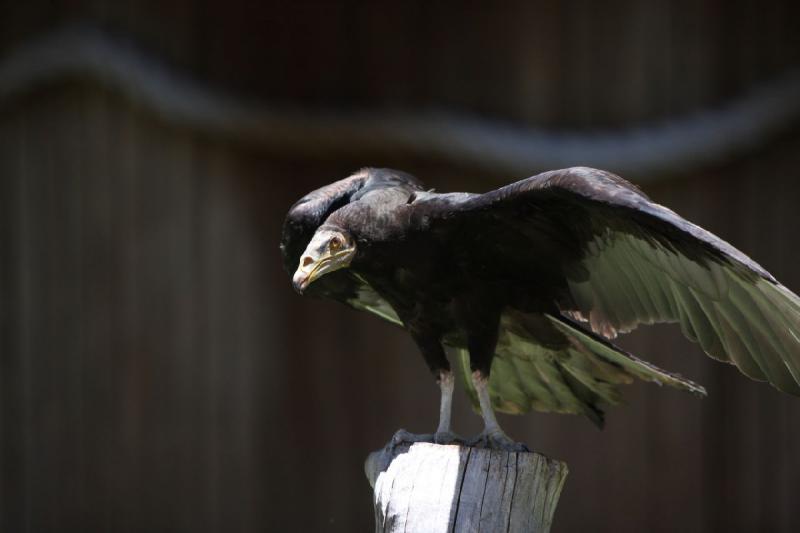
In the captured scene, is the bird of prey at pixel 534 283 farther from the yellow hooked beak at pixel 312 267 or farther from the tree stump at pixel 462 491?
the tree stump at pixel 462 491

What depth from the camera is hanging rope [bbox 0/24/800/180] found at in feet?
20.0

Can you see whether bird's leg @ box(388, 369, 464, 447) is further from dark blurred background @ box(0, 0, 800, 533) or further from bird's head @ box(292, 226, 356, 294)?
dark blurred background @ box(0, 0, 800, 533)

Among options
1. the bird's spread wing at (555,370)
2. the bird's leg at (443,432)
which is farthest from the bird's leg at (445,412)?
the bird's spread wing at (555,370)

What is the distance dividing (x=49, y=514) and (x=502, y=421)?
2437mm

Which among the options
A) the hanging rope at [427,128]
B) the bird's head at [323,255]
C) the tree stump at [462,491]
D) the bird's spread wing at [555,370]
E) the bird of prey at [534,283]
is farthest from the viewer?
the hanging rope at [427,128]

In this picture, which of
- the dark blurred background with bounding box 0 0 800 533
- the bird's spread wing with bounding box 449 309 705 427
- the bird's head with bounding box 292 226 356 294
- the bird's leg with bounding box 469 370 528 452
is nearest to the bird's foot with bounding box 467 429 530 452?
the bird's leg with bounding box 469 370 528 452

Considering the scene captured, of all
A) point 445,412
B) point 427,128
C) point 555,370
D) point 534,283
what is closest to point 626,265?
point 534,283

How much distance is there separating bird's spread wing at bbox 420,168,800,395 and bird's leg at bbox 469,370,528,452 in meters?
0.32

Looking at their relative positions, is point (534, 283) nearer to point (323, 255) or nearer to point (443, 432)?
point (443, 432)

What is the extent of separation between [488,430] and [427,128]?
274 centimetres

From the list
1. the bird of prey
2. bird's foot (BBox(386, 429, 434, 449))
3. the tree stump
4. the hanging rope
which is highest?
the hanging rope

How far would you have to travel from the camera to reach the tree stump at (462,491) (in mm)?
3215

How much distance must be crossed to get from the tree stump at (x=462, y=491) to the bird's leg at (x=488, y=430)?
0.16m

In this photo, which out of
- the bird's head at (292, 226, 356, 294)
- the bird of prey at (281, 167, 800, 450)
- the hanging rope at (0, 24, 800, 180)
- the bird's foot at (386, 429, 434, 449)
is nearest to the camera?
the bird of prey at (281, 167, 800, 450)
